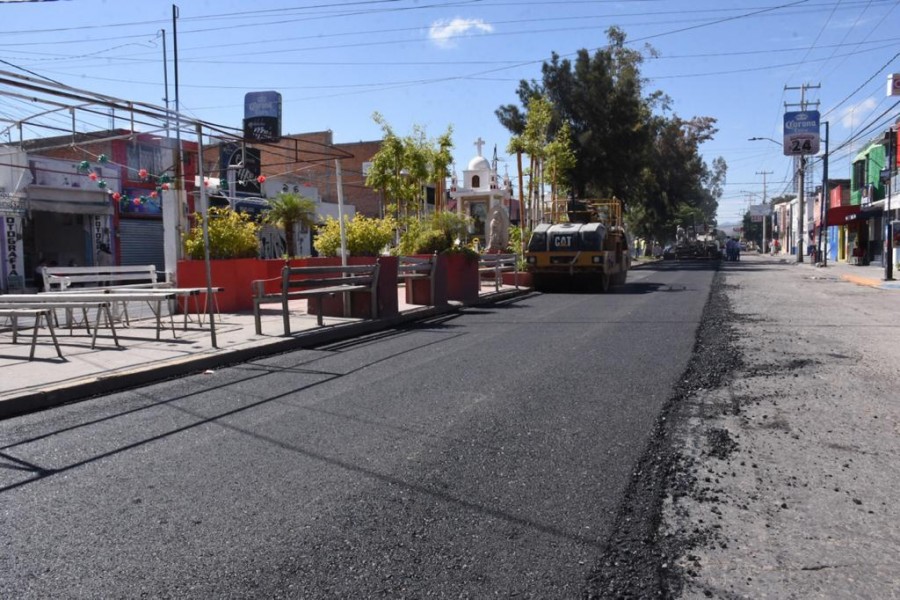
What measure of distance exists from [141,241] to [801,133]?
38683 mm

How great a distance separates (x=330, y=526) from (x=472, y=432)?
199 centimetres

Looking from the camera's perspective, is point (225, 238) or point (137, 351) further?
point (225, 238)

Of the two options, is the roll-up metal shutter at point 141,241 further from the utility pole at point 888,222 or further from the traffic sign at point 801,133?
the traffic sign at point 801,133

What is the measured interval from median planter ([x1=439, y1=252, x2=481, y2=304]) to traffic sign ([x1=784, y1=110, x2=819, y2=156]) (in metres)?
35.3

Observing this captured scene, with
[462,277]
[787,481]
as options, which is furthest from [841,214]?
[787,481]

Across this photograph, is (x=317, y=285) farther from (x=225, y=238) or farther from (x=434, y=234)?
(x=434, y=234)

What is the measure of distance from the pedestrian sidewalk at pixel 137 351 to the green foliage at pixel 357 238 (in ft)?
11.9

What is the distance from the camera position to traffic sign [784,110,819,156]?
4559cm

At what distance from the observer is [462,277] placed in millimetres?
18047

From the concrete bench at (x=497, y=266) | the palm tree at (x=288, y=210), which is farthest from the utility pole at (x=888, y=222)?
the palm tree at (x=288, y=210)

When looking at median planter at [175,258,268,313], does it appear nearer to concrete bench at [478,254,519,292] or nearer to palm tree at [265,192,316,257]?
concrete bench at [478,254,519,292]

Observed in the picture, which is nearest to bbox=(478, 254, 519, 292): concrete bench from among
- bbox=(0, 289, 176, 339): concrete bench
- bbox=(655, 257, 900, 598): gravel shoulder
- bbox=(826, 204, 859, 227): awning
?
bbox=(0, 289, 176, 339): concrete bench

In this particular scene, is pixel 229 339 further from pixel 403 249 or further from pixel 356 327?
pixel 403 249

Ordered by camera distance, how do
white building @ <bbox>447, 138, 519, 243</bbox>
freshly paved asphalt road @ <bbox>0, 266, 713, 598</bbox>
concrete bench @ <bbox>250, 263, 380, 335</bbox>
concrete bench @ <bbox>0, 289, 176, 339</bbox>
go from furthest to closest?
white building @ <bbox>447, 138, 519, 243</bbox>, concrete bench @ <bbox>250, 263, 380, 335</bbox>, concrete bench @ <bbox>0, 289, 176, 339</bbox>, freshly paved asphalt road @ <bbox>0, 266, 713, 598</bbox>
